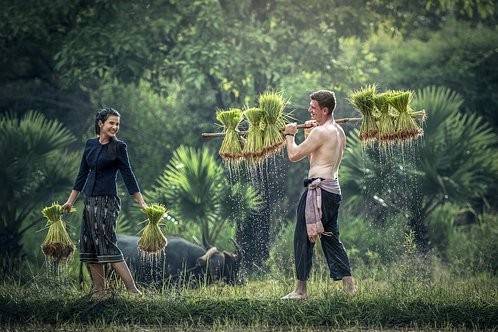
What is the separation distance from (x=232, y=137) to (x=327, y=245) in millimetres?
1422

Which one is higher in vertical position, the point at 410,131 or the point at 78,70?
the point at 78,70

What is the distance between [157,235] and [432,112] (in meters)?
7.62

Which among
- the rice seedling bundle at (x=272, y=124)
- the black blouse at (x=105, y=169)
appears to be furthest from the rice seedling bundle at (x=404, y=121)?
the black blouse at (x=105, y=169)

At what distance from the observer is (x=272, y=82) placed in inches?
882

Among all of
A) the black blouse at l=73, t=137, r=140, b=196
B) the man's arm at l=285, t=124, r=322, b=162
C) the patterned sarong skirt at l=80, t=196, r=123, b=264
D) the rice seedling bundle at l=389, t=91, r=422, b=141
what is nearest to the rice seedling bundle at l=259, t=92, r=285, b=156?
the man's arm at l=285, t=124, r=322, b=162

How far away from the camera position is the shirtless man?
11.5 meters

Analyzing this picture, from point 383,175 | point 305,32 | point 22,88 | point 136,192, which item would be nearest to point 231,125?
point 136,192

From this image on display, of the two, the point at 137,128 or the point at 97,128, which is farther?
the point at 137,128

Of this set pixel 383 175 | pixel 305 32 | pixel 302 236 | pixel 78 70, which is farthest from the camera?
pixel 305 32

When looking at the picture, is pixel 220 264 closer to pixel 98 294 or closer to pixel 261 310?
pixel 98 294

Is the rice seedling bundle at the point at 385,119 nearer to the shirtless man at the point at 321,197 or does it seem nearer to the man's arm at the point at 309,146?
the shirtless man at the point at 321,197

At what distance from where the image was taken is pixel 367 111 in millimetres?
12164

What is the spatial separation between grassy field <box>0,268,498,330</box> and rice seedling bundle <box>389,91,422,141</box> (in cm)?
141

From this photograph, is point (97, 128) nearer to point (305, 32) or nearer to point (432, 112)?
point (432, 112)
